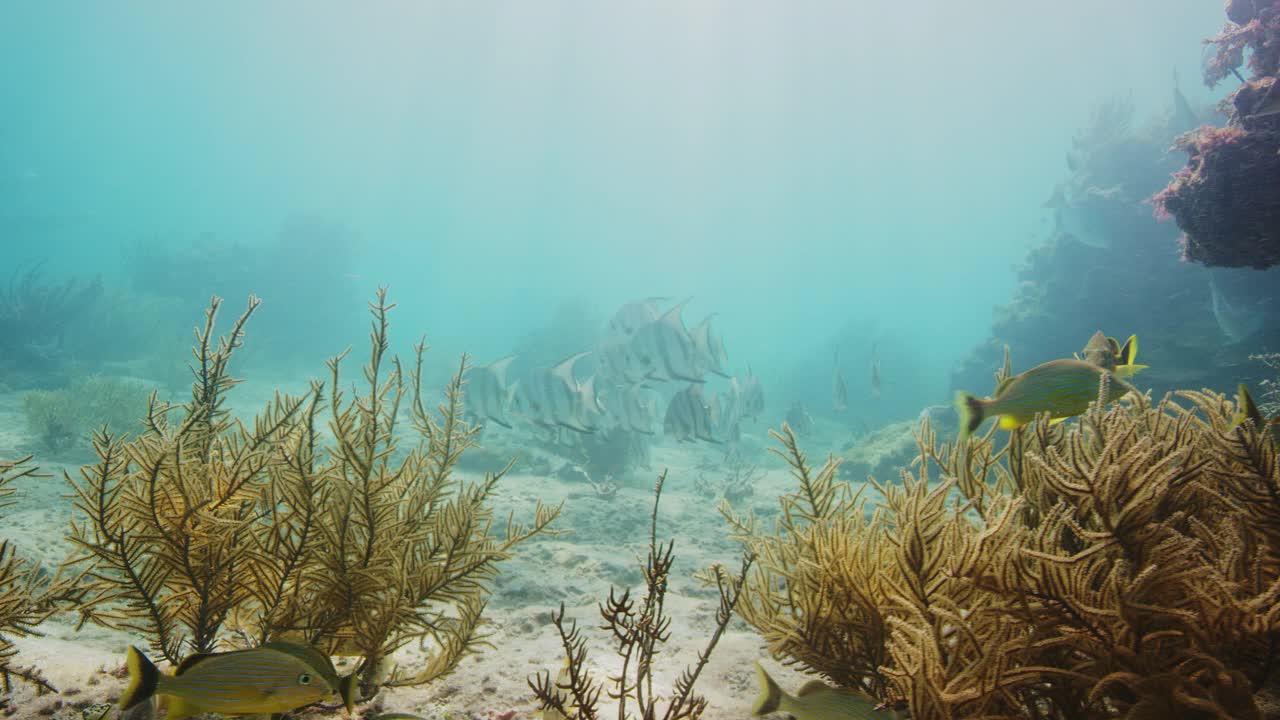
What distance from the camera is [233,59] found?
8781cm

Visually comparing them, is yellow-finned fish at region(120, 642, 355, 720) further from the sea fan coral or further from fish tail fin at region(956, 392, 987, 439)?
fish tail fin at region(956, 392, 987, 439)

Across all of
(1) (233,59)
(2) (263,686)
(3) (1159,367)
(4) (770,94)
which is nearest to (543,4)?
(4) (770,94)

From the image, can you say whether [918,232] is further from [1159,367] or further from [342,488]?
[342,488]

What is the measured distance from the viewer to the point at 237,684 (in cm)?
137

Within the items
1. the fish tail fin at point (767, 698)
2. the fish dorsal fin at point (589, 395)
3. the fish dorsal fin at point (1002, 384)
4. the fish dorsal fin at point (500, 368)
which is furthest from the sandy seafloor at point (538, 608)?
the fish dorsal fin at point (500, 368)

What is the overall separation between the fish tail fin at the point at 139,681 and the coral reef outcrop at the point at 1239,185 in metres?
7.61

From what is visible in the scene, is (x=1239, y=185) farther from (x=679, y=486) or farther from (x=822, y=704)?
(x=679, y=486)

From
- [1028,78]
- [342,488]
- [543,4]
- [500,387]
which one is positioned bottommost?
[342,488]

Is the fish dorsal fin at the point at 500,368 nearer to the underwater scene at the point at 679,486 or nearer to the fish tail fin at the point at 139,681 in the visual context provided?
the underwater scene at the point at 679,486

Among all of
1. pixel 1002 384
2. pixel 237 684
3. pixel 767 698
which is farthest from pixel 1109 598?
pixel 237 684

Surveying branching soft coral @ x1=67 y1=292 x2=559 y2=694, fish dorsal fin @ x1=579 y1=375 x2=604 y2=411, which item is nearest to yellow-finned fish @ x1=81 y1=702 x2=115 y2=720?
branching soft coral @ x1=67 y1=292 x2=559 y2=694

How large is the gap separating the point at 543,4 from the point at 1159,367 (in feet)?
270

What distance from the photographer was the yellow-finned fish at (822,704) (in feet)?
4.81

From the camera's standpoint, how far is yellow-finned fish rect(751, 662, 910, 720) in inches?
57.7
